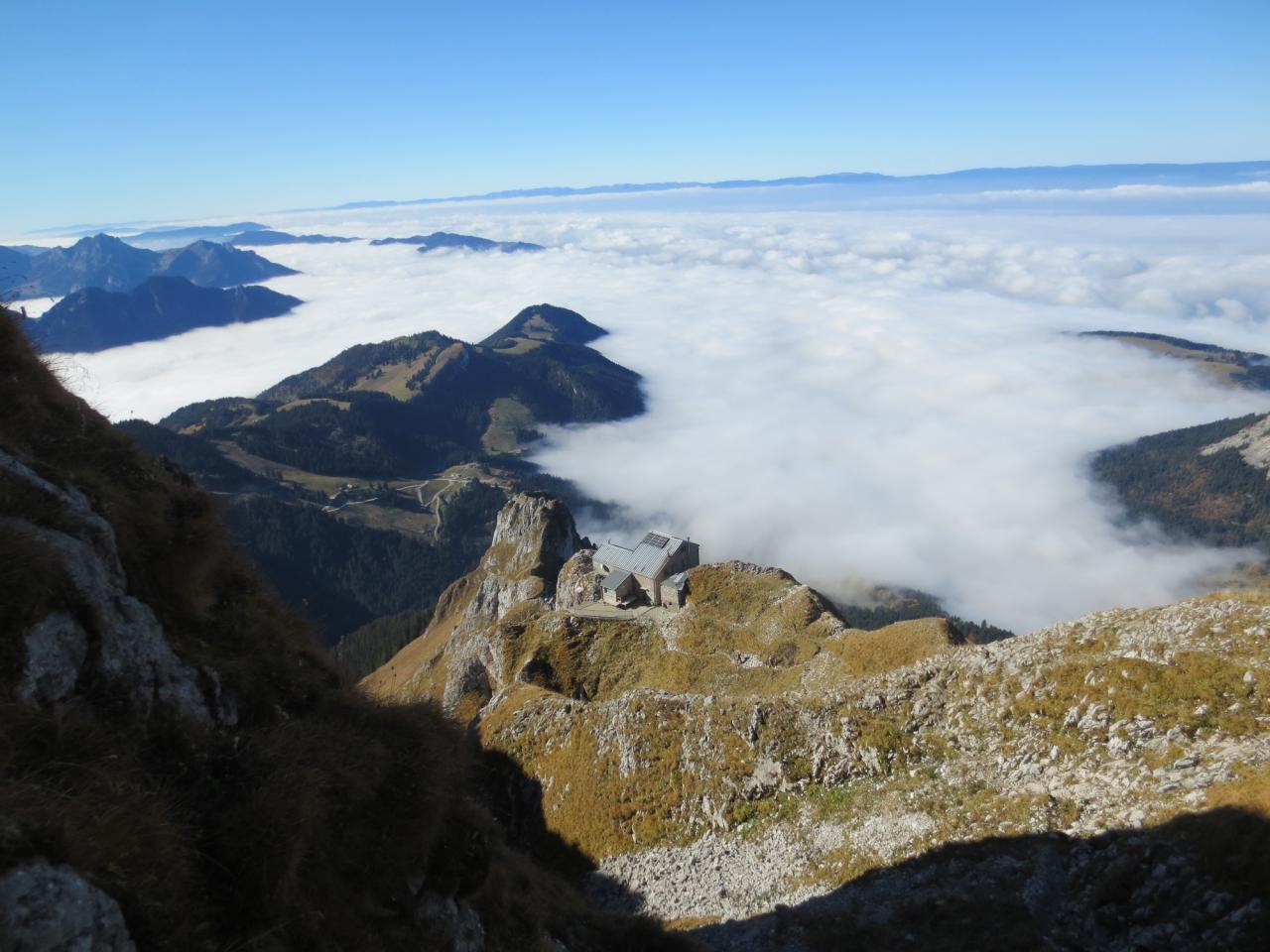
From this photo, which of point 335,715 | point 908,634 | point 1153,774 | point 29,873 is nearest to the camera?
point 29,873

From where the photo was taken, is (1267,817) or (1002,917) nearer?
(1267,817)

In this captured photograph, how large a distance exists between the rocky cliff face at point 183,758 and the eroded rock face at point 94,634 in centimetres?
5

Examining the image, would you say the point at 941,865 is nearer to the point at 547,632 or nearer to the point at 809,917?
the point at 809,917

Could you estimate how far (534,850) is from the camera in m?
44.9

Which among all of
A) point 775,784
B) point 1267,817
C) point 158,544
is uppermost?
point 158,544

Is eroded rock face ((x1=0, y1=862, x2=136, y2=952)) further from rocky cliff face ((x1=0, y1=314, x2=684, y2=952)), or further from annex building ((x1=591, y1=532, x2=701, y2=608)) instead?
annex building ((x1=591, y1=532, x2=701, y2=608))

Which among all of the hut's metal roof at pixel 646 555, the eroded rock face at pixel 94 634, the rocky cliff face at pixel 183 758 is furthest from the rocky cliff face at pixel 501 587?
the eroded rock face at pixel 94 634

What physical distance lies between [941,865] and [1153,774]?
973 centimetres

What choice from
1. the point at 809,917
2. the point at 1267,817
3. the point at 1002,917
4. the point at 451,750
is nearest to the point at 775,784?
the point at 809,917

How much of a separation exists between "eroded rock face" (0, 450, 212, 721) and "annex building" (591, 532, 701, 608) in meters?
63.6

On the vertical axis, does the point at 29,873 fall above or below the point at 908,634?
above

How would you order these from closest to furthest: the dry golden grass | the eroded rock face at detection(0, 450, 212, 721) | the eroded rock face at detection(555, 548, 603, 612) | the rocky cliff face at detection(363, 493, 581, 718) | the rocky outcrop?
the eroded rock face at detection(0, 450, 212, 721) → the rocky outcrop → the dry golden grass → the eroded rock face at detection(555, 548, 603, 612) → the rocky cliff face at detection(363, 493, 581, 718)

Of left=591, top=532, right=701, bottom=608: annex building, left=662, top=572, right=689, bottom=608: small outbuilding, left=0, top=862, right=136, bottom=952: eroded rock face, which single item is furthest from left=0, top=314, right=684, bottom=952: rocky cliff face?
left=591, top=532, right=701, bottom=608: annex building

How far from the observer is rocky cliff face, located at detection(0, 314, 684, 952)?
9836mm
